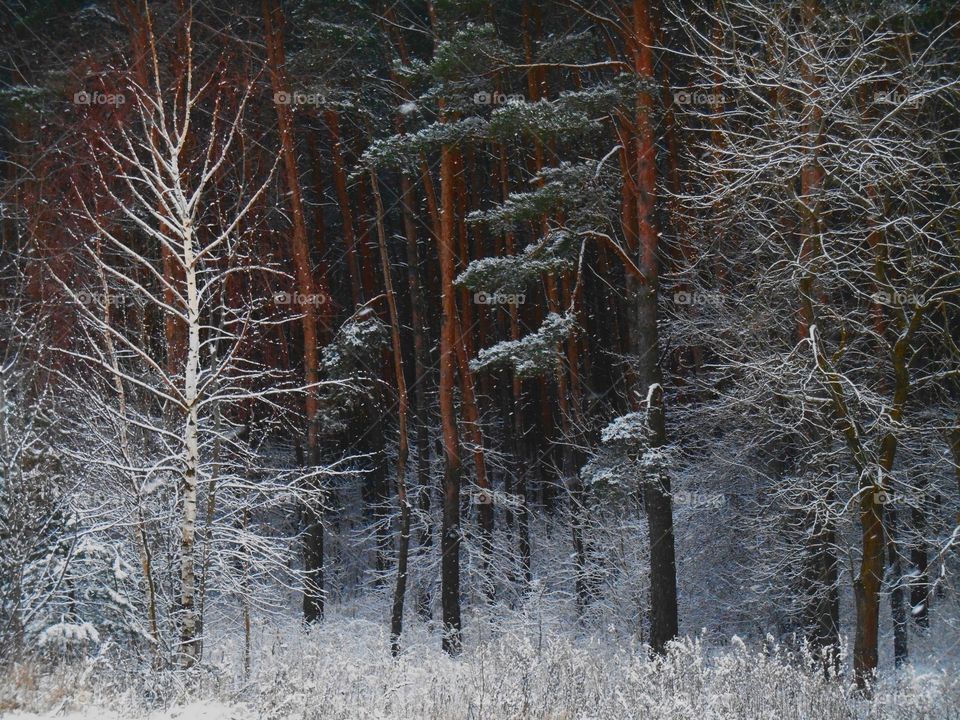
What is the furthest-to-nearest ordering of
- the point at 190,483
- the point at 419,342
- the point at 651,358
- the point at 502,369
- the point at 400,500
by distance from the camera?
the point at 419,342
the point at 502,369
the point at 400,500
the point at 651,358
the point at 190,483

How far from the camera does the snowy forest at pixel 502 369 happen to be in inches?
328

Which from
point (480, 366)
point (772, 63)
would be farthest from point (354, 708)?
point (772, 63)

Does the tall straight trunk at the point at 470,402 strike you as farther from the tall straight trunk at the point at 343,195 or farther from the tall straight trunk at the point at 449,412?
the tall straight trunk at the point at 343,195

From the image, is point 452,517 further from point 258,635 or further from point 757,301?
point 757,301

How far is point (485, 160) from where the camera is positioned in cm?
2384

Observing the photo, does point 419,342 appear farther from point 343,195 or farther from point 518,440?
point 343,195

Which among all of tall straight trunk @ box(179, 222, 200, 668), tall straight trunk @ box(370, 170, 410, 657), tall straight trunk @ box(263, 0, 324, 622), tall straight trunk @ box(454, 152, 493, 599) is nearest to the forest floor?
tall straight trunk @ box(179, 222, 200, 668)

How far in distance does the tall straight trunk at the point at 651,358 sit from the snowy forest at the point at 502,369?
2.1 inches

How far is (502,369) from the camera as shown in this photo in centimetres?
1769

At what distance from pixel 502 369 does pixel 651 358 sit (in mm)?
5726

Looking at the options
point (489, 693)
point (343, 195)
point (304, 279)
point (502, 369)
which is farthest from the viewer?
point (343, 195)

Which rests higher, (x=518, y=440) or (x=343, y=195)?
(x=343, y=195)

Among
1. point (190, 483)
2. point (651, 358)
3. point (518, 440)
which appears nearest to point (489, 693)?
point (190, 483)

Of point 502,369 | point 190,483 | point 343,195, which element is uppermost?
point 343,195
